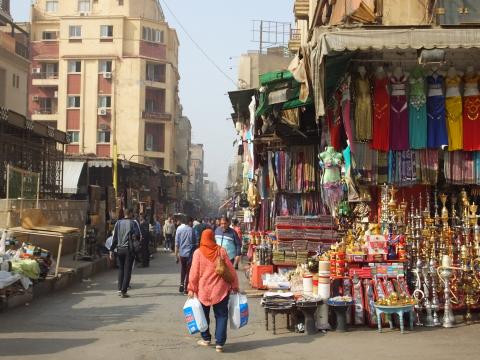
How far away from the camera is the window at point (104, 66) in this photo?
175ft

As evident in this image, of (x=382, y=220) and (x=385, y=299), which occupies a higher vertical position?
(x=382, y=220)

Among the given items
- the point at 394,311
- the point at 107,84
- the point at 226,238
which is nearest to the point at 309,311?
the point at 394,311

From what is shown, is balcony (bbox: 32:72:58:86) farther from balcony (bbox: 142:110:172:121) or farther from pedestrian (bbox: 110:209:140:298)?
pedestrian (bbox: 110:209:140:298)

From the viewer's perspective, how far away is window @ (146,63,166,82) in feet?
179

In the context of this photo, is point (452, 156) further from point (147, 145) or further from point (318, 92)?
point (147, 145)

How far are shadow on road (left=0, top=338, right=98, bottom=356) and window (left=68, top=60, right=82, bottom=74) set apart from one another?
48.0m

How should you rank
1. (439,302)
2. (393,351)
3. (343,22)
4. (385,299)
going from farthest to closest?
(343,22) → (439,302) → (385,299) → (393,351)

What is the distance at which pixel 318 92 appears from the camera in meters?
9.06

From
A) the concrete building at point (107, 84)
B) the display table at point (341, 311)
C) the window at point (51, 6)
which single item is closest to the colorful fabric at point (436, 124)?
the display table at point (341, 311)

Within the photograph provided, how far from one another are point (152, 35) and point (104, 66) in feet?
17.2

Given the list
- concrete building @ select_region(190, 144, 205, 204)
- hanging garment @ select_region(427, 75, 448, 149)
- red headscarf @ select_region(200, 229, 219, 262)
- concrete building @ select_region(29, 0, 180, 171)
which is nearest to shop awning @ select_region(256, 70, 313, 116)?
hanging garment @ select_region(427, 75, 448, 149)

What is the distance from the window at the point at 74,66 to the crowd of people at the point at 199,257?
35.5 metres

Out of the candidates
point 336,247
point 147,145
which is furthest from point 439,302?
point 147,145

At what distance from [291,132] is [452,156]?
4.04 meters
